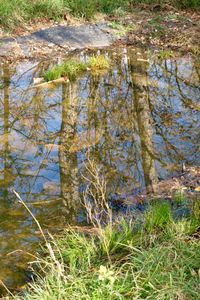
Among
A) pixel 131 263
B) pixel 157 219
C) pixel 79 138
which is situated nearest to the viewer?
pixel 131 263

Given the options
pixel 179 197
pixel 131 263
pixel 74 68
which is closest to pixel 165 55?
pixel 74 68

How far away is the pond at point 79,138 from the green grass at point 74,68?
186mm

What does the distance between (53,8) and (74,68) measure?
3692mm

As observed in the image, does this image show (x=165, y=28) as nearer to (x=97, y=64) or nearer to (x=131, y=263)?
(x=97, y=64)

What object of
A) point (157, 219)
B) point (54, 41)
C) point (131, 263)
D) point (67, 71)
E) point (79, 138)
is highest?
point (54, 41)

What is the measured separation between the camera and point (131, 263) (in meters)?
3.13

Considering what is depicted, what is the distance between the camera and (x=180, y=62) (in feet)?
29.8

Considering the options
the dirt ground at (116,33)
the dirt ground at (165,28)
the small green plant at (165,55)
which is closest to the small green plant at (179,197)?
the small green plant at (165,55)

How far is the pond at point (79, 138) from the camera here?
424cm

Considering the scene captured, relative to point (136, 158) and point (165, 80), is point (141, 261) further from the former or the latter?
point (165, 80)

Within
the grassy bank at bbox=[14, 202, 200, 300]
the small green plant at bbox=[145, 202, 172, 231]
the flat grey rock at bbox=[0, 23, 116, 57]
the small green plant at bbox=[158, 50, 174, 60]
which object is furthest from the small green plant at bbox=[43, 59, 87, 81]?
the small green plant at bbox=[145, 202, 172, 231]

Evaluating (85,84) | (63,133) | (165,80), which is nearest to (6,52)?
(85,84)

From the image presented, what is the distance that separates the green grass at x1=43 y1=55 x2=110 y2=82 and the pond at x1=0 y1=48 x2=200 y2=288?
19 centimetres

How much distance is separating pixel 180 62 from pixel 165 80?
1.40 m
